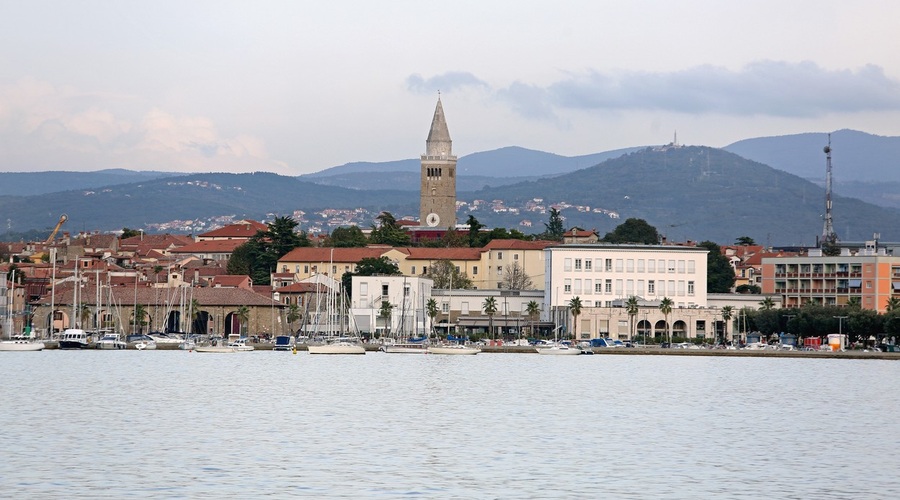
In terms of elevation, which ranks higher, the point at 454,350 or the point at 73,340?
the point at 73,340

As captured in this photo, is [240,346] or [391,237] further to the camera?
[391,237]

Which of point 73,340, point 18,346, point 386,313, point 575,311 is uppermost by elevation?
point 575,311

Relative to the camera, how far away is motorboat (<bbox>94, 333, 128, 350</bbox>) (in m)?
109

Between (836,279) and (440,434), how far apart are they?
3700 inches

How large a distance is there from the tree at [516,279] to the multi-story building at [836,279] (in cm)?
2363

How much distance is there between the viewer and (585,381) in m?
74.4

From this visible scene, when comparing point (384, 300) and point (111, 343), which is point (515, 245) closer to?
point (384, 300)

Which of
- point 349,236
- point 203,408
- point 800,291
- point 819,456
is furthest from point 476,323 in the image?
point 819,456

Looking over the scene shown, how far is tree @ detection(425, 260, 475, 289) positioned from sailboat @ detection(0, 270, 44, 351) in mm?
40085

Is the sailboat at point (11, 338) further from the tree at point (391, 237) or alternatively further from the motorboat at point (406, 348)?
the tree at point (391, 237)

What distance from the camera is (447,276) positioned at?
147 meters

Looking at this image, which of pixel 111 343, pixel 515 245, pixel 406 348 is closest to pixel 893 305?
pixel 406 348

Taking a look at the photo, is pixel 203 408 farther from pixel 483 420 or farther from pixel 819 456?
pixel 819 456

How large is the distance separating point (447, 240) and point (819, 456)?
13733 centimetres
